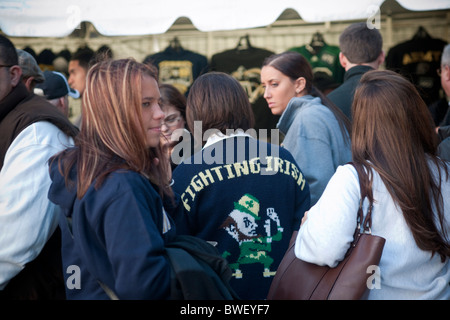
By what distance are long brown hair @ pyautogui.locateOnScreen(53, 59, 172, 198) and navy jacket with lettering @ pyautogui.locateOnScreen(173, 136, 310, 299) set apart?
56 cm

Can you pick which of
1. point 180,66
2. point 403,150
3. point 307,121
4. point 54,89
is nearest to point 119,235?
point 403,150

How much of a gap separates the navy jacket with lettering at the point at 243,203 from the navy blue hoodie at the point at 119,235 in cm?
61

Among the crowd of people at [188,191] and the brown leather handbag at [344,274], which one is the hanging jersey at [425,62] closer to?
the crowd of people at [188,191]

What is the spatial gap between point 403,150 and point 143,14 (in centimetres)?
337

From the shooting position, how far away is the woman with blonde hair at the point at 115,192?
1.46 m

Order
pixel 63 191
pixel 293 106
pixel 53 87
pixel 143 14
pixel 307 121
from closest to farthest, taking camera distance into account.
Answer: pixel 63 191 → pixel 307 121 → pixel 293 106 → pixel 53 87 → pixel 143 14

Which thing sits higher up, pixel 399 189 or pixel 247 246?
pixel 399 189

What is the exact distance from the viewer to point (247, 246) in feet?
7.46

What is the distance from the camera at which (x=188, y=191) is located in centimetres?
220

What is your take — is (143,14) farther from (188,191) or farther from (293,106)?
(188,191)

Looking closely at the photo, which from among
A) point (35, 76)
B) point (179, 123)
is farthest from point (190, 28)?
point (35, 76)

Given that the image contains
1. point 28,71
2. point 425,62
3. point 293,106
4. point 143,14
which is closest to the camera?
point 28,71

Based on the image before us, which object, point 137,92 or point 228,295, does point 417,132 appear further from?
point 137,92
